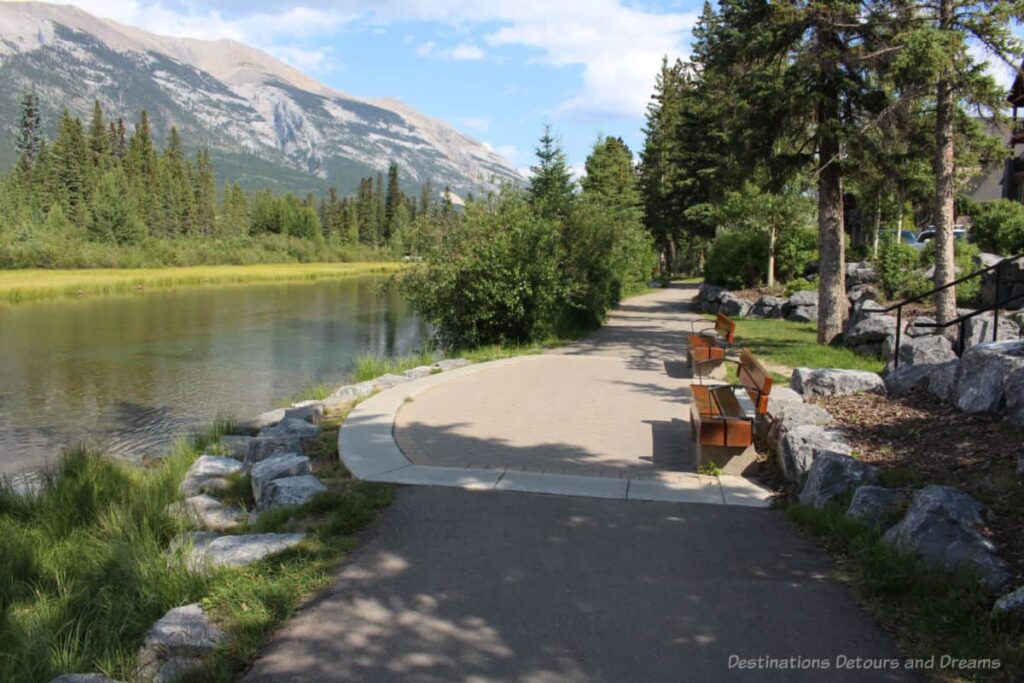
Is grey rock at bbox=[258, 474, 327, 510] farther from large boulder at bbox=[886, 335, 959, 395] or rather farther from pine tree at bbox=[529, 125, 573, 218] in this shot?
pine tree at bbox=[529, 125, 573, 218]

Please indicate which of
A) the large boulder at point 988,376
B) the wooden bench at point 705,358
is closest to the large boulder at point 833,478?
the large boulder at point 988,376

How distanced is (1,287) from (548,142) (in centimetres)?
3769

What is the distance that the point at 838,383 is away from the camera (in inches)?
352

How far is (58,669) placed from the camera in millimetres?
3760

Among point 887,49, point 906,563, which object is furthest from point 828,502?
point 887,49

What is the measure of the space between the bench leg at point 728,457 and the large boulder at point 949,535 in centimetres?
201

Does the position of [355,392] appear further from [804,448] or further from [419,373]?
[804,448]

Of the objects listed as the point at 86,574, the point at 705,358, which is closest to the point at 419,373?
the point at 705,358

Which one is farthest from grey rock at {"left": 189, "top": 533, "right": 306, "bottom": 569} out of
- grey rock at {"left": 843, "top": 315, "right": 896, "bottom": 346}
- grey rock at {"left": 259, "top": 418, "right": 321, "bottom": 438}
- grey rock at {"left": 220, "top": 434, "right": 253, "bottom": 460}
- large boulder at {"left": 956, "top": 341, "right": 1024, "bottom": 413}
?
grey rock at {"left": 843, "top": 315, "right": 896, "bottom": 346}

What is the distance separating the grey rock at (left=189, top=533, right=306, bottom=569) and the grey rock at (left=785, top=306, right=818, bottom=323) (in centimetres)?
1742

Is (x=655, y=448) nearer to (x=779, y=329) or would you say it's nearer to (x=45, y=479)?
(x=45, y=479)

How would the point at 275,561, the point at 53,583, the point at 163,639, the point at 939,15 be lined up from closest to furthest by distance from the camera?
the point at 163,639 < the point at 275,561 < the point at 53,583 < the point at 939,15

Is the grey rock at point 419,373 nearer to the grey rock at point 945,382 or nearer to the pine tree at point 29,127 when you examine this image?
the grey rock at point 945,382

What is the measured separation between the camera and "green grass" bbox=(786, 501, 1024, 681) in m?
3.49
